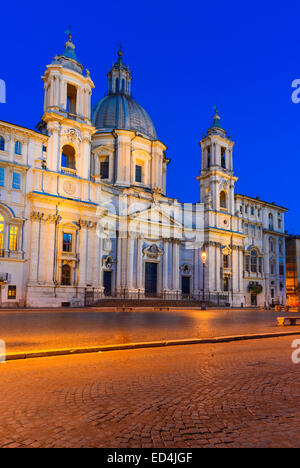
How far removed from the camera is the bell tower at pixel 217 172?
56.7 meters

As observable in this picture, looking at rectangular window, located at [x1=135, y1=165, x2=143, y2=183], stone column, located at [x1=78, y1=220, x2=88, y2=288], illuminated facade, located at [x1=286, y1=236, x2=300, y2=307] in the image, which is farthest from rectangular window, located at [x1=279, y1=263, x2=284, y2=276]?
stone column, located at [x1=78, y1=220, x2=88, y2=288]

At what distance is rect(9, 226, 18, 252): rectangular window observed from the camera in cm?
3494

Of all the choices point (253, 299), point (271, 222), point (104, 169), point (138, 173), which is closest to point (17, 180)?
point (104, 169)

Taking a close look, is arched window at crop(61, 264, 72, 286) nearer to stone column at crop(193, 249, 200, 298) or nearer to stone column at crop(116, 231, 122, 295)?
stone column at crop(116, 231, 122, 295)

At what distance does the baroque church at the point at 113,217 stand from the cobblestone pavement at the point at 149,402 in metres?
28.1

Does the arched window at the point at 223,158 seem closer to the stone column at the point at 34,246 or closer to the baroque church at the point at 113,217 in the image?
the baroque church at the point at 113,217

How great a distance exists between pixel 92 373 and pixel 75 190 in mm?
35250

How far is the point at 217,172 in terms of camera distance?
5697 centimetres

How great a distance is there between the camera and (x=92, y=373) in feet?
23.7

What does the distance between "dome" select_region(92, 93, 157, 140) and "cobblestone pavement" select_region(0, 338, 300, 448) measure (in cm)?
5041

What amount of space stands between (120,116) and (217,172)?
687 inches

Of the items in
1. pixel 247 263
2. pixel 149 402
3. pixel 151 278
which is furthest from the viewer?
pixel 247 263

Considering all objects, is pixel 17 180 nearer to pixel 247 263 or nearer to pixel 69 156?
pixel 69 156

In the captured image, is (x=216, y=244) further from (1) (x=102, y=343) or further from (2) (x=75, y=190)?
A: (1) (x=102, y=343)
